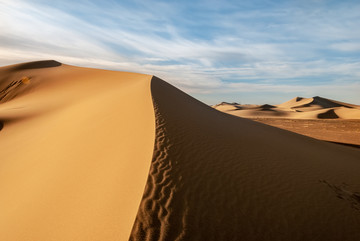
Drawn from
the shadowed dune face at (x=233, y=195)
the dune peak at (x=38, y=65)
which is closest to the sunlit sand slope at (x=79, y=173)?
the shadowed dune face at (x=233, y=195)

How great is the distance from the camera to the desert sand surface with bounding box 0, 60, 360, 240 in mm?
3279

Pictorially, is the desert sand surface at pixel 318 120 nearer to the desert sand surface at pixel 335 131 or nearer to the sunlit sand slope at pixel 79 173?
the desert sand surface at pixel 335 131

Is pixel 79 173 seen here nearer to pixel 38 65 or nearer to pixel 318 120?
pixel 38 65

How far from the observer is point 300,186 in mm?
4840

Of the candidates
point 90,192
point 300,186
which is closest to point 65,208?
point 90,192

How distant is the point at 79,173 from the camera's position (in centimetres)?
479

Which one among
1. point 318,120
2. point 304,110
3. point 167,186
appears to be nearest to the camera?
point 167,186

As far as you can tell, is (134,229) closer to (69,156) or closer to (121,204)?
(121,204)

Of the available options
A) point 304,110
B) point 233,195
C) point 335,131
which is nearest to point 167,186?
point 233,195

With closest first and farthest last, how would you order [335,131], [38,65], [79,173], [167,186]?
[167,186]
[79,173]
[335,131]
[38,65]

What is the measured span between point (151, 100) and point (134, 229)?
5.68 metres

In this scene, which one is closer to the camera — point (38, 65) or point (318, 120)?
point (318, 120)

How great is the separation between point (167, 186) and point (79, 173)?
7.70ft

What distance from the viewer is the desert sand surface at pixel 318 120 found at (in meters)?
16.8
